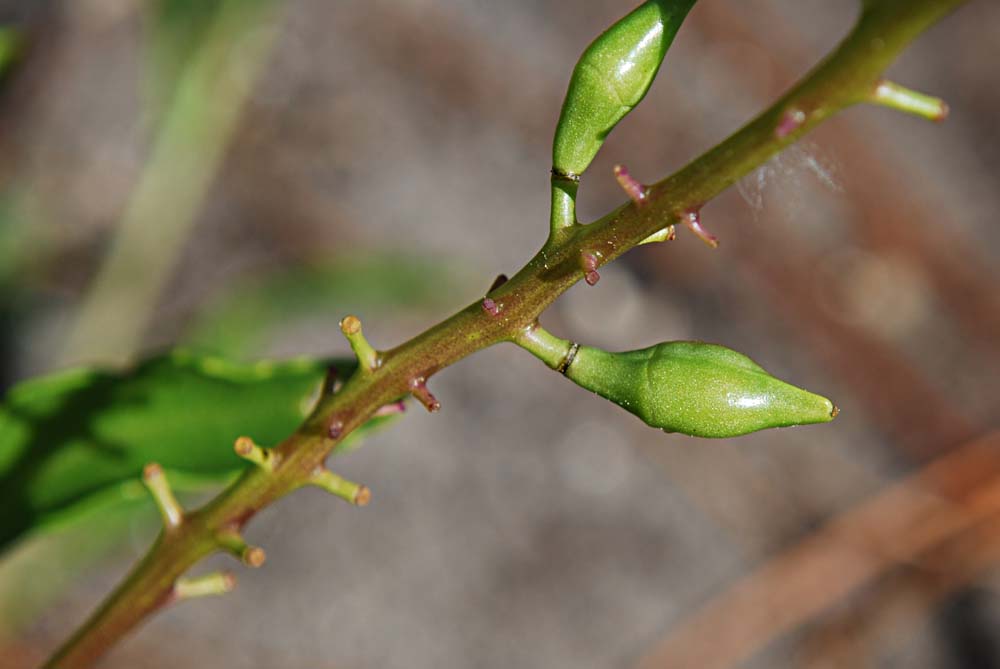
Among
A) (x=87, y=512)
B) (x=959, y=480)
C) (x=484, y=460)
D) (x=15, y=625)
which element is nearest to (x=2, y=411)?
(x=87, y=512)

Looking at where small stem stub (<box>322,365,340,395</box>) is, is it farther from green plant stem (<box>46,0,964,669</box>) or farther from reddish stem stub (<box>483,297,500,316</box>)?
reddish stem stub (<box>483,297,500,316</box>)

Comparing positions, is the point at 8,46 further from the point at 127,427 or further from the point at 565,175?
the point at 565,175

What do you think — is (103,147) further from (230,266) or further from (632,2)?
(632,2)

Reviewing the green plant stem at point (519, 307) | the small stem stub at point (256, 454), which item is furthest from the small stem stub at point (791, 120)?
the small stem stub at point (256, 454)

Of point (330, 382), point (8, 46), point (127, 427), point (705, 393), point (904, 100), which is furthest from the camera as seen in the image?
point (8, 46)

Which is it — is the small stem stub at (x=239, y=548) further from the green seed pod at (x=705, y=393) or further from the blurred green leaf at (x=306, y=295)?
the blurred green leaf at (x=306, y=295)

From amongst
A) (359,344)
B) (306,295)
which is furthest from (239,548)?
(306,295)

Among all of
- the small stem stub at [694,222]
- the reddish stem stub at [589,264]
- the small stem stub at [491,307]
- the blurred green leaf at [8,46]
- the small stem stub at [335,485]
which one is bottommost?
the small stem stub at [694,222]
